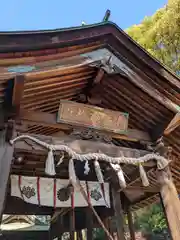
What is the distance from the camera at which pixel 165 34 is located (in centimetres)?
1314

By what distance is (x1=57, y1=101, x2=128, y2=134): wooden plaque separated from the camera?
4.51 meters

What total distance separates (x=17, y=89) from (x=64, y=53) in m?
0.99

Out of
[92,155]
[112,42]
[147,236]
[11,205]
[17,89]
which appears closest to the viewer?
[17,89]

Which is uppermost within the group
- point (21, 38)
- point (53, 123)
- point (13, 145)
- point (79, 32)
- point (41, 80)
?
point (79, 32)

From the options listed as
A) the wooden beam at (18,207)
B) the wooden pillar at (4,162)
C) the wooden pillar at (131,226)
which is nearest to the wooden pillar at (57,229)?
the wooden beam at (18,207)

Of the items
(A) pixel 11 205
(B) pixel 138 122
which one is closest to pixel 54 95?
(B) pixel 138 122

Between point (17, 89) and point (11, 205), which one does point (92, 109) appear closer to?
point (17, 89)

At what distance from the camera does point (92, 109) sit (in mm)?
4719

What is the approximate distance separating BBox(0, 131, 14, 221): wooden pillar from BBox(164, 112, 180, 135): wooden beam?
2.82 m

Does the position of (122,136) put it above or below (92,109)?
below

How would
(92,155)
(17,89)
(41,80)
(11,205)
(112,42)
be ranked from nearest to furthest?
(17,89), (41,80), (92,155), (112,42), (11,205)

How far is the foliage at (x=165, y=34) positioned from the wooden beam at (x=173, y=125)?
8193 mm

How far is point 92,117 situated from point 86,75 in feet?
2.44

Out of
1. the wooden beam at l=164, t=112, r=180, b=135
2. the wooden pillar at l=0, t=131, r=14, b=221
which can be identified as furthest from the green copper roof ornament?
the wooden pillar at l=0, t=131, r=14, b=221
